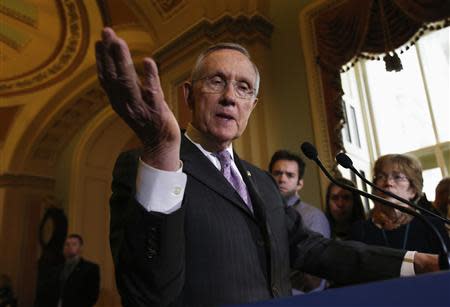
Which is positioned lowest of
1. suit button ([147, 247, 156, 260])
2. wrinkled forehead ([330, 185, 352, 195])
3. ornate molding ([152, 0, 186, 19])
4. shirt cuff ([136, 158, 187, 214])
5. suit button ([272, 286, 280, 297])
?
suit button ([272, 286, 280, 297])

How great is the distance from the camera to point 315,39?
13.3 ft

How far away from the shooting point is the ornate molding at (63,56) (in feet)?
21.0

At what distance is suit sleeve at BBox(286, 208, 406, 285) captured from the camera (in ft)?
3.39

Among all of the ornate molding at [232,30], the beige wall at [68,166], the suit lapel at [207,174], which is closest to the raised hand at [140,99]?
the suit lapel at [207,174]

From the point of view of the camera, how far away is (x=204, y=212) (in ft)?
3.22

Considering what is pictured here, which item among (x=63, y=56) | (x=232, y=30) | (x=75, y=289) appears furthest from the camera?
(x=63, y=56)

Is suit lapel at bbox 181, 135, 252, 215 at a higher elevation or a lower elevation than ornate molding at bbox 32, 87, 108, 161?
lower

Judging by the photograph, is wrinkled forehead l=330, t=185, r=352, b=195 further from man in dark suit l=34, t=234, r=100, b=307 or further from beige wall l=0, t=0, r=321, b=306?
beige wall l=0, t=0, r=321, b=306

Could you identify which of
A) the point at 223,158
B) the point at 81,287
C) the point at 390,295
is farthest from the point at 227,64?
the point at 81,287

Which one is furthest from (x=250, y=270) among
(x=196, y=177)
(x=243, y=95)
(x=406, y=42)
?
(x=406, y=42)

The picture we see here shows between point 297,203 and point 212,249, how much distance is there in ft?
5.36

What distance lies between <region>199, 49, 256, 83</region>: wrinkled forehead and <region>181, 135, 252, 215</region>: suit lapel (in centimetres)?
22

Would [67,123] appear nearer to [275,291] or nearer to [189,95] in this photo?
[189,95]

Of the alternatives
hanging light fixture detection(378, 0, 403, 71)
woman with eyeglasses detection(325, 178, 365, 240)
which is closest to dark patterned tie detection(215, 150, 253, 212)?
woman with eyeglasses detection(325, 178, 365, 240)
